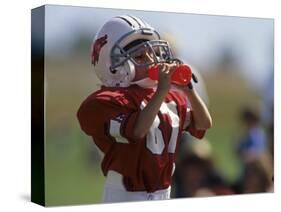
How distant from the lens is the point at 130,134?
737cm

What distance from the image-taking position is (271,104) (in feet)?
27.9

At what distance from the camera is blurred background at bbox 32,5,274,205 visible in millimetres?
7473

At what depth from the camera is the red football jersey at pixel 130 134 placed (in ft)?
24.2

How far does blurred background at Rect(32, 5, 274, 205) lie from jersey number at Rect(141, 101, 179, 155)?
1.12ft

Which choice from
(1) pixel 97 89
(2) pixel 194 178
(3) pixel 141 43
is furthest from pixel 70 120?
(2) pixel 194 178

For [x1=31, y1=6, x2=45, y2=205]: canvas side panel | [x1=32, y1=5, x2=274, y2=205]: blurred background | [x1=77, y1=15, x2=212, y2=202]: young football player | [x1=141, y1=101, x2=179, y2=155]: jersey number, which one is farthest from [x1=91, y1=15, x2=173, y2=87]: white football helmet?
[x1=31, y1=6, x2=45, y2=205]: canvas side panel

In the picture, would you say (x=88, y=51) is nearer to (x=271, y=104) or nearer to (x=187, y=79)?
(x=187, y=79)

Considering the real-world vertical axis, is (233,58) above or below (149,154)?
above

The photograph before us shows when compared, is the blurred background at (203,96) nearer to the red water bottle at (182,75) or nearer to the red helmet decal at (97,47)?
the red helmet decal at (97,47)

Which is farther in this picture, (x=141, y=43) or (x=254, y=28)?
(x=254, y=28)

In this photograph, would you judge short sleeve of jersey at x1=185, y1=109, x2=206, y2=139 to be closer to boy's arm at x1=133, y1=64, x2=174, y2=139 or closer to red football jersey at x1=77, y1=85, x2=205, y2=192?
red football jersey at x1=77, y1=85, x2=205, y2=192

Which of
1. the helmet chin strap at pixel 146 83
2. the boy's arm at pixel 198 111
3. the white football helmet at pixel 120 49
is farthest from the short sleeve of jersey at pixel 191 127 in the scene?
the white football helmet at pixel 120 49

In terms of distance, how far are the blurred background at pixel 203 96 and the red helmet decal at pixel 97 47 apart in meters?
0.07

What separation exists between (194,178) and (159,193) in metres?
0.64
